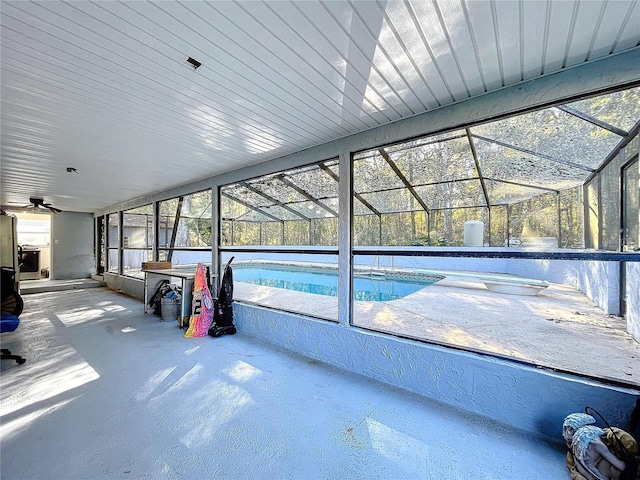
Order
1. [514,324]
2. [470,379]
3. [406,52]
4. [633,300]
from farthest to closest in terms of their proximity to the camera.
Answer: [514,324], [633,300], [470,379], [406,52]

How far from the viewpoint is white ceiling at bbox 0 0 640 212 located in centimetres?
142

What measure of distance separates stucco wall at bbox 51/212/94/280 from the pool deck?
277 inches

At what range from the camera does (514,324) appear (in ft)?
13.9

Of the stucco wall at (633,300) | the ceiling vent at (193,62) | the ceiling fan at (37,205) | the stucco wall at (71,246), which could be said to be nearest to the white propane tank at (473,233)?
the stucco wall at (633,300)

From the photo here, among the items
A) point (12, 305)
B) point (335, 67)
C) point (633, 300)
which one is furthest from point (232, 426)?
point (633, 300)

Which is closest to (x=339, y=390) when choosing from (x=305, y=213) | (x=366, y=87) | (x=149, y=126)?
(x=366, y=87)

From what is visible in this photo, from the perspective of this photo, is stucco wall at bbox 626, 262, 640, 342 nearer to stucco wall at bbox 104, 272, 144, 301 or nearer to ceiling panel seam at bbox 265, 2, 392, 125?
ceiling panel seam at bbox 265, 2, 392, 125

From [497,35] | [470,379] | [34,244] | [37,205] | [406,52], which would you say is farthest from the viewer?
[34,244]

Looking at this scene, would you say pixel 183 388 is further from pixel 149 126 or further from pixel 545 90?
pixel 545 90

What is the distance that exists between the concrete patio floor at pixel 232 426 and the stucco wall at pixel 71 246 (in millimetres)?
7928

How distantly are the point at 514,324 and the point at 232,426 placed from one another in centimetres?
422

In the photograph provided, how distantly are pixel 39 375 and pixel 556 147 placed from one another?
25.6ft

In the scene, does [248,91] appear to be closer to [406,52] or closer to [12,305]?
[406,52]

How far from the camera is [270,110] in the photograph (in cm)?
256
